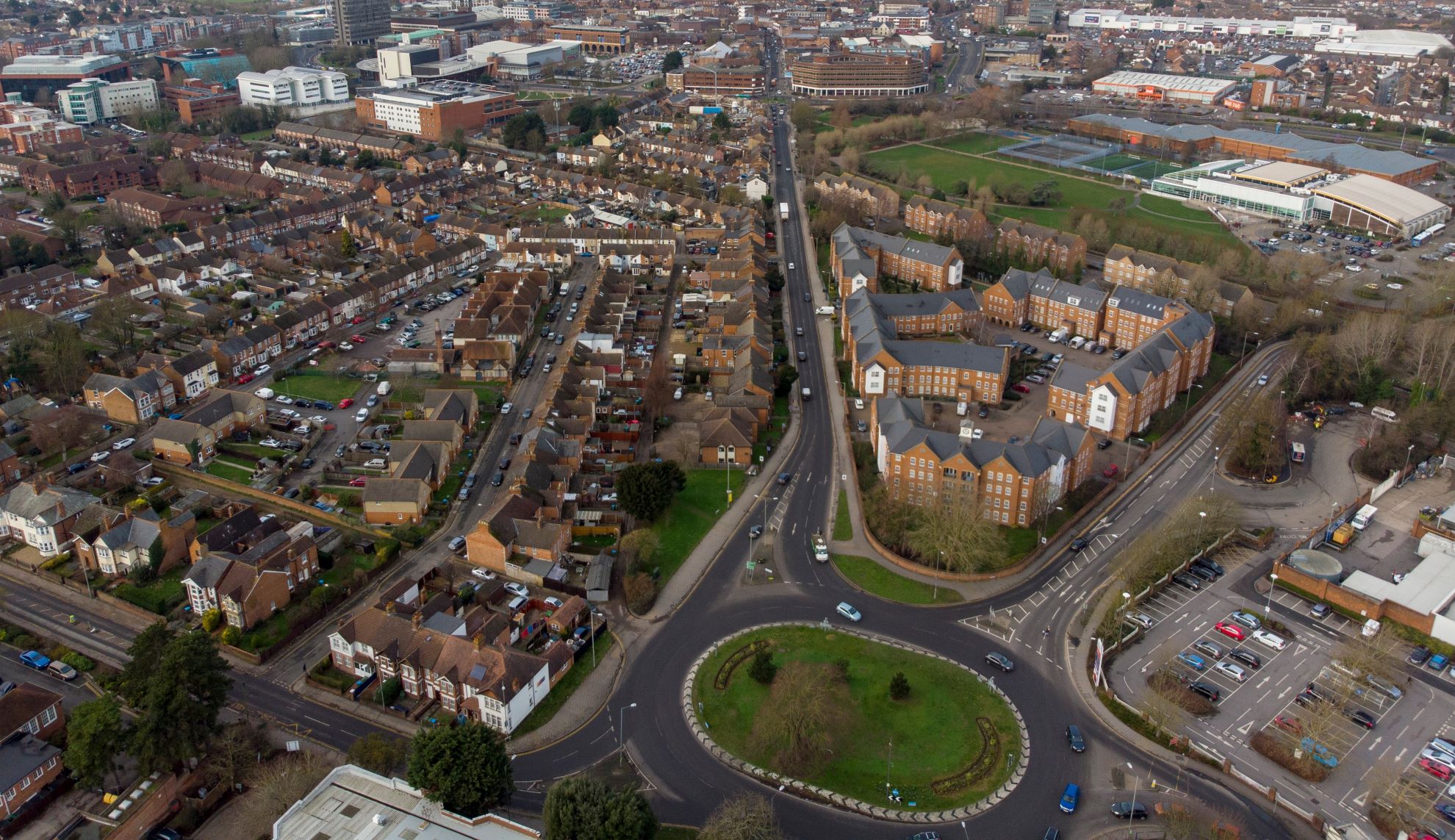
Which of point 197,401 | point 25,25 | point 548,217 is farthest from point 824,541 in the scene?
point 25,25

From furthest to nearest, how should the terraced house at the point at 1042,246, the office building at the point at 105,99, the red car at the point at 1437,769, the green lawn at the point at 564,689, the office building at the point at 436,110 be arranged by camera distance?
the office building at the point at 105,99 → the office building at the point at 436,110 → the terraced house at the point at 1042,246 → the green lawn at the point at 564,689 → the red car at the point at 1437,769

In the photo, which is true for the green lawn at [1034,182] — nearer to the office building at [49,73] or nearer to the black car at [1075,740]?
the black car at [1075,740]

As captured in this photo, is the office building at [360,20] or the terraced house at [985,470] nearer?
the terraced house at [985,470]

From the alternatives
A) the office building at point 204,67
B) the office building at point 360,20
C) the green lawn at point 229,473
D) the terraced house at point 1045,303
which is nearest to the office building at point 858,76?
the office building at point 360,20

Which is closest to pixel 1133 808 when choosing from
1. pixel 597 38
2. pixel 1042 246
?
pixel 1042 246

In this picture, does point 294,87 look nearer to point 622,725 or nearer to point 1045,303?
point 1045,303

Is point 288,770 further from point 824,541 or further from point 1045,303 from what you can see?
point 1045,303
